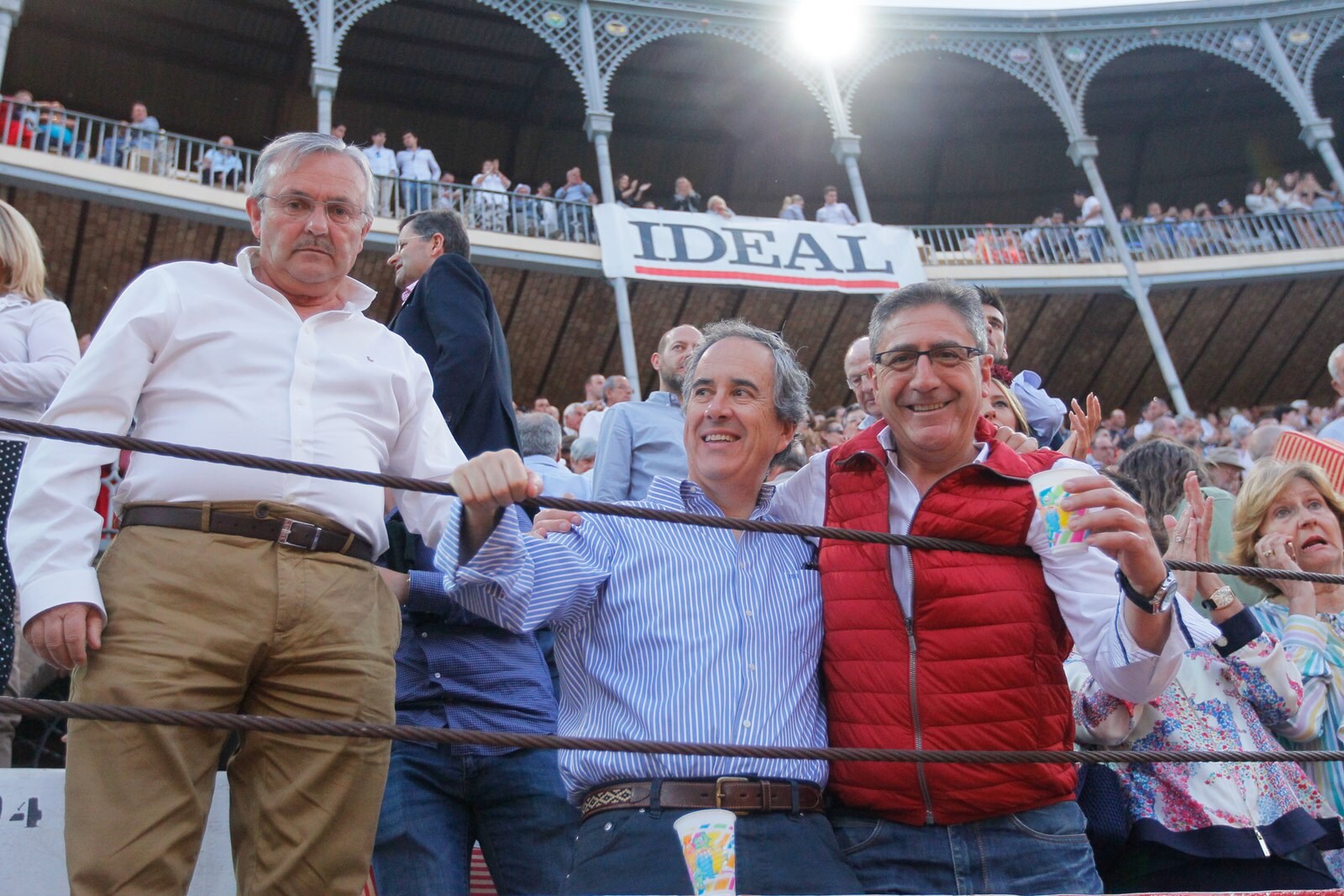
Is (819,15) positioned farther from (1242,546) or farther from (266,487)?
(266,487)

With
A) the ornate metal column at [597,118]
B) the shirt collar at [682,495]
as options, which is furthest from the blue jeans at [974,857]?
the ornate metal column at [597,118]

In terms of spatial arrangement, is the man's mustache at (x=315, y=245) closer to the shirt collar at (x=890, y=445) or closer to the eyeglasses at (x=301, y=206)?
the eyeglasses at (x=301, y=206)

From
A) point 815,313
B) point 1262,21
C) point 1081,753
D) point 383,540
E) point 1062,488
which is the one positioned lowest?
point 1081,753

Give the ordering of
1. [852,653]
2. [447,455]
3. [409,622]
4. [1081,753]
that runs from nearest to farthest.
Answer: [1081,753] → [852,653] → [447,455] → [409,622]

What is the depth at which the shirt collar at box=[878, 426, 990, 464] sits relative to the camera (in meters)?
1.98

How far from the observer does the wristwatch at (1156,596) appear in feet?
5.34

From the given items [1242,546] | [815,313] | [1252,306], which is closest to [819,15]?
[815,313]

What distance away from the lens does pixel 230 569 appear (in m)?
1.57

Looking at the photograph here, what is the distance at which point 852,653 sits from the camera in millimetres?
1794

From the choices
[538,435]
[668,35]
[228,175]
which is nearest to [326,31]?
[228,175]

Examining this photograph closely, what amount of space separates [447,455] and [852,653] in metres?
0.79

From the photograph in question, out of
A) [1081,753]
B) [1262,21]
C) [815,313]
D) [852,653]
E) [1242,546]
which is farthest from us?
[1262,21]

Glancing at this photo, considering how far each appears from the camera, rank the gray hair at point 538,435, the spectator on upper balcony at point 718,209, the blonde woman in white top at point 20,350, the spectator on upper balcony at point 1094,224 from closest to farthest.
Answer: the blonde woman in white top at point 20,350, the gray hair at point 538,435, the spectator on upper balcony at point 718,209, the spectator on upper balcony at point 1094,224

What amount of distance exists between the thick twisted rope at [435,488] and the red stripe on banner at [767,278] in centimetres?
1044
